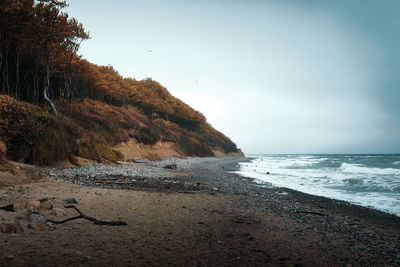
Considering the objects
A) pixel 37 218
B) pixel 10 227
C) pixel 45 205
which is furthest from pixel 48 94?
pixel 10 227

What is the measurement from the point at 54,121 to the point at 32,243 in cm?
1183

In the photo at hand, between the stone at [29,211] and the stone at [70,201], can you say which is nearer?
the stone at [29,211]

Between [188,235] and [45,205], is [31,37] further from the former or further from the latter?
[188,235]

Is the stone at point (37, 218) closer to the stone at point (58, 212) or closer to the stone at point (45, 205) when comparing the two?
the stone at point (58, 212)

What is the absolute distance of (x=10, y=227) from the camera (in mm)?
3287

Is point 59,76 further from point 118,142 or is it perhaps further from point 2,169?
point 2,169

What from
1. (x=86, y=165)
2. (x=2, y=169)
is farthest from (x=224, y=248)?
(x=86, y=165)

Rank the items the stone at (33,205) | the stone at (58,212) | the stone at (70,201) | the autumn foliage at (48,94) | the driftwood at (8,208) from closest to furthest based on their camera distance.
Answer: the driftwood at (8,208), the stone at (58,212), the stone at (33,205), the stone at (70,201), the autumn foliage at (48,94)

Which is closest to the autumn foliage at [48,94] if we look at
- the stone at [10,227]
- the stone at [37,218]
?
the stone at [37,218]

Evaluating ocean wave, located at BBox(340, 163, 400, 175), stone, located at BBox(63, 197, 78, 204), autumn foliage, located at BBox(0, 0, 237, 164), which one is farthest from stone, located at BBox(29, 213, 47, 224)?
ocean wave, located at BBox(340, 163, 400, 175)

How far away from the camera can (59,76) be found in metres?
24.0

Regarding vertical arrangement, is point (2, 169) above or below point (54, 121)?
below

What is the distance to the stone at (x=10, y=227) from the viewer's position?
3.23 meters

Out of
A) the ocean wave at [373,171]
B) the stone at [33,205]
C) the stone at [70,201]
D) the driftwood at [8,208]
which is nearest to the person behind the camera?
the driftwood at [8,208]
